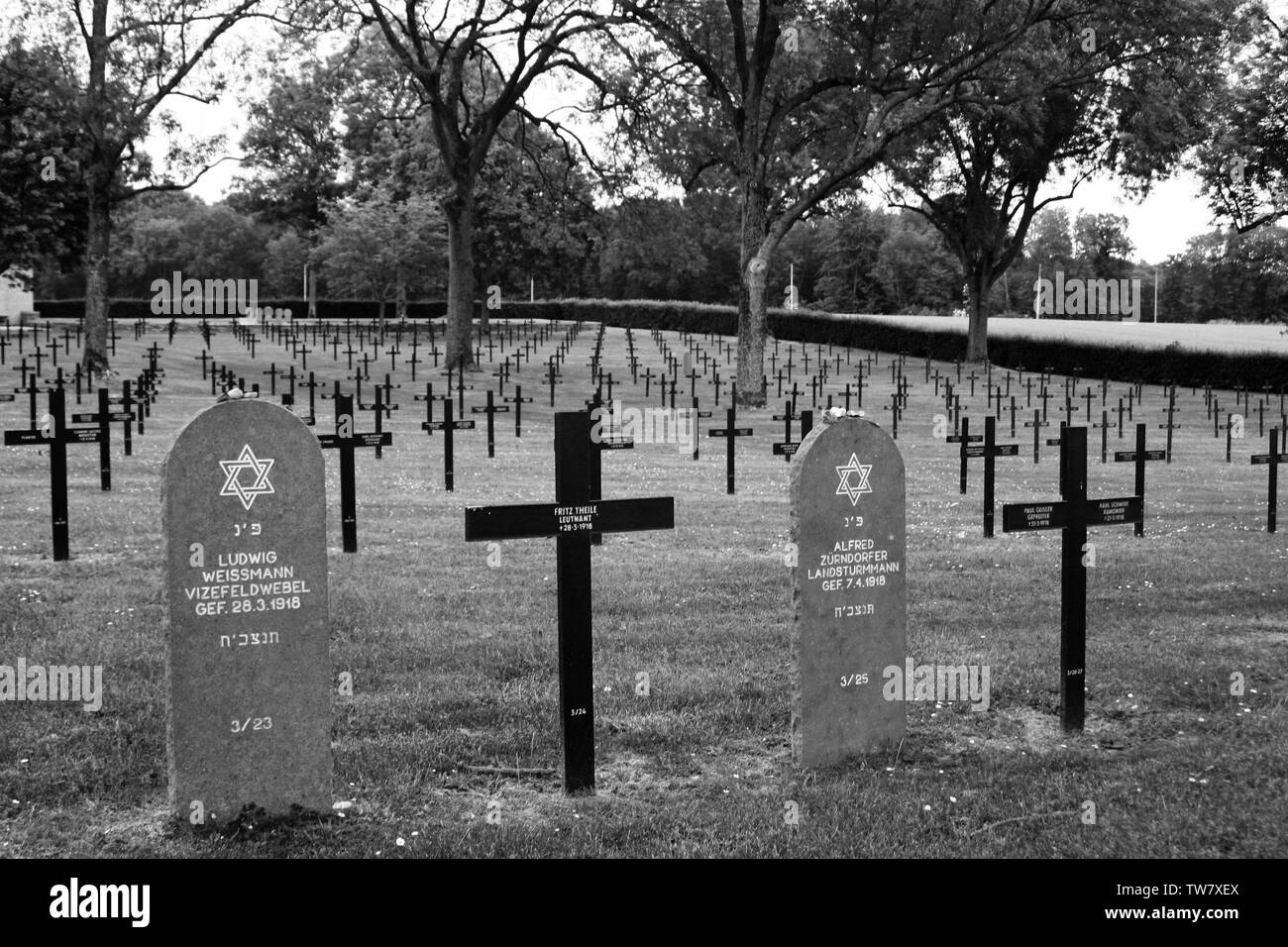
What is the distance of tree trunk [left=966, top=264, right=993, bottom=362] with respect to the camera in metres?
52.5

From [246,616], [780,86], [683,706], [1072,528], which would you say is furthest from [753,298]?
[246,616]

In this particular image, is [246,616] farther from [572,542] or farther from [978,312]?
[978,312]

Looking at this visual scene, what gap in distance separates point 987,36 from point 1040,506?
28.7 m

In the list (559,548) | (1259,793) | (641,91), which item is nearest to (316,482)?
(559,548)

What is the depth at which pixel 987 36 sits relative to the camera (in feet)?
108

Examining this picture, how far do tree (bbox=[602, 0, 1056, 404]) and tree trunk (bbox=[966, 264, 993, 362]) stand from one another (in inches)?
525

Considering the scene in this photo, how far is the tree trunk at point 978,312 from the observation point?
5253 cm

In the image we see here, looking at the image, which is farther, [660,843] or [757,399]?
[757,399]

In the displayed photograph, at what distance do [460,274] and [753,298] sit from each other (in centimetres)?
1128

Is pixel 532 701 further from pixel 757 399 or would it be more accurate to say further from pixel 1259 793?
pixel 757 399

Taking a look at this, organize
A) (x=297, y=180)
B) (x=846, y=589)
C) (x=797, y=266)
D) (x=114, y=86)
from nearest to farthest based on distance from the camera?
(x=846, y=589) < (x=114, y=86) < (x=297, y=180) < (x=797, y=266)

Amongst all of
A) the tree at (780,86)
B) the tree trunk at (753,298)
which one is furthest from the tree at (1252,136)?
the tree trunk at (753,298)

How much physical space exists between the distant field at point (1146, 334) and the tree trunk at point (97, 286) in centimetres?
3592

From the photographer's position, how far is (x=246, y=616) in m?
5.52
